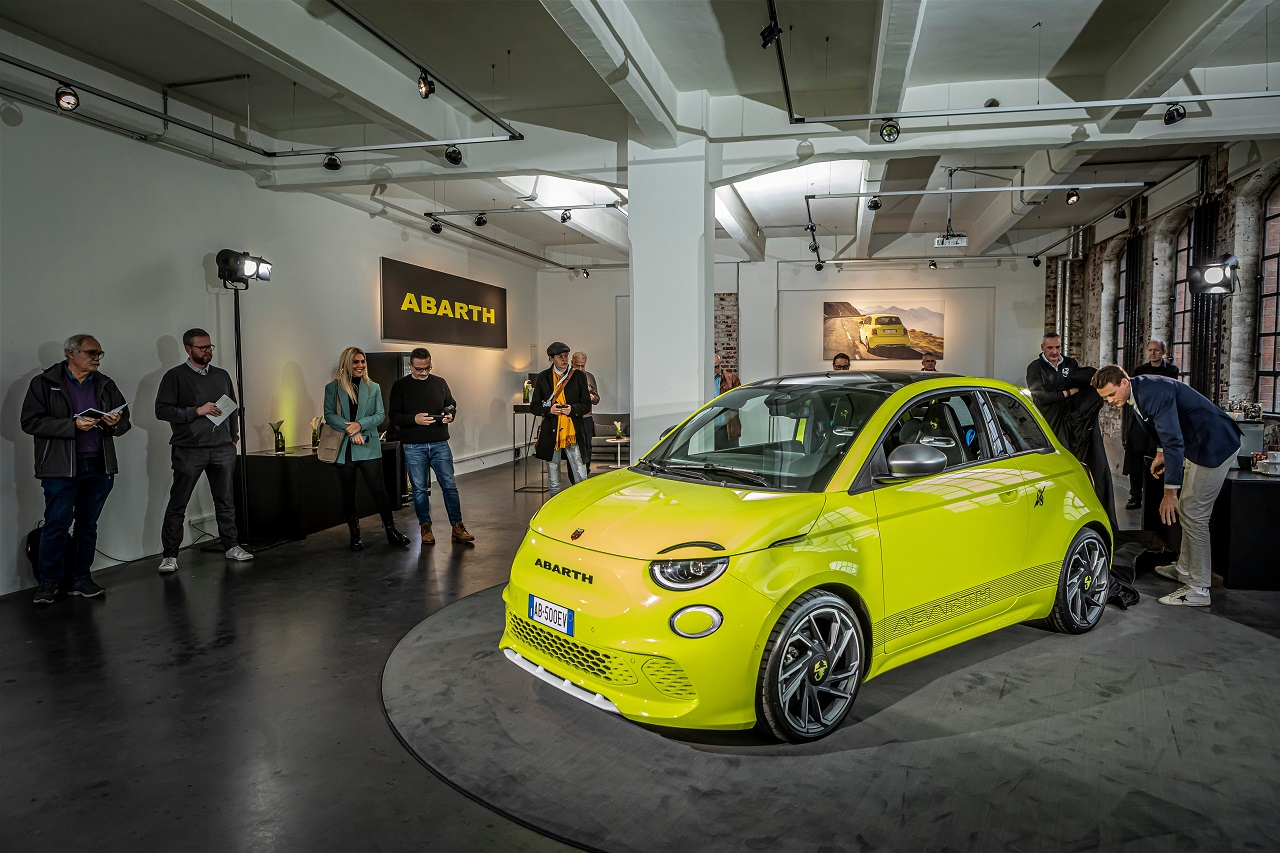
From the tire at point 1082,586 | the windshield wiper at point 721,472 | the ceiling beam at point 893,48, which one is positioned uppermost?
the ceiling beam at point 893,48

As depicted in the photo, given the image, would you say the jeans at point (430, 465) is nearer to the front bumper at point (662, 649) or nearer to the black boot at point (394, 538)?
the black boot at point (394, 538)

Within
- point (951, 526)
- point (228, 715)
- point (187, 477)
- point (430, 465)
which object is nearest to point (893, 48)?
point (951, 526)

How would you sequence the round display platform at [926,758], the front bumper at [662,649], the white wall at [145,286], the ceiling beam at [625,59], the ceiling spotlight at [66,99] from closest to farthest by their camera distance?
1. the round display platform at [926,758]
2. the front bumper at [662,649]
3. the ceiling beam at [625,59]
4. the ceiling spotlight at [66,99]
5. the white wall at [145,286]

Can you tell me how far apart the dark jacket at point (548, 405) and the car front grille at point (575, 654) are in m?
3.45

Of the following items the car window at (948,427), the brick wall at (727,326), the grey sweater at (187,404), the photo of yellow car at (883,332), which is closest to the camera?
the car window at (948,427)

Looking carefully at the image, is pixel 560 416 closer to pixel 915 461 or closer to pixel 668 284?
pixel 668 284

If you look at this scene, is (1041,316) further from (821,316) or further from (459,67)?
(459,67)

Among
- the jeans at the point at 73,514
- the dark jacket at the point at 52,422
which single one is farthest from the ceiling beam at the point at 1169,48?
the jeans at the point at 73,514

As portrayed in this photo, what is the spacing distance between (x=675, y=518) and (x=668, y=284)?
163 inches

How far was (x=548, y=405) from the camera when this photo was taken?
21.7ft

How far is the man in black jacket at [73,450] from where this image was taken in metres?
4.89

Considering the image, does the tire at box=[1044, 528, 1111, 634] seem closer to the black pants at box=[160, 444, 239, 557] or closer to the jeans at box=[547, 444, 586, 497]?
the jeans at box=[547, 444, 586, 497]

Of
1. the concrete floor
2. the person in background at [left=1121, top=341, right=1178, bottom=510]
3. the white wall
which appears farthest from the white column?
the person in background at [left=1121, top=341, right=1178, bottom=510]

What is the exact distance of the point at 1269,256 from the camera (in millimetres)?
8664
